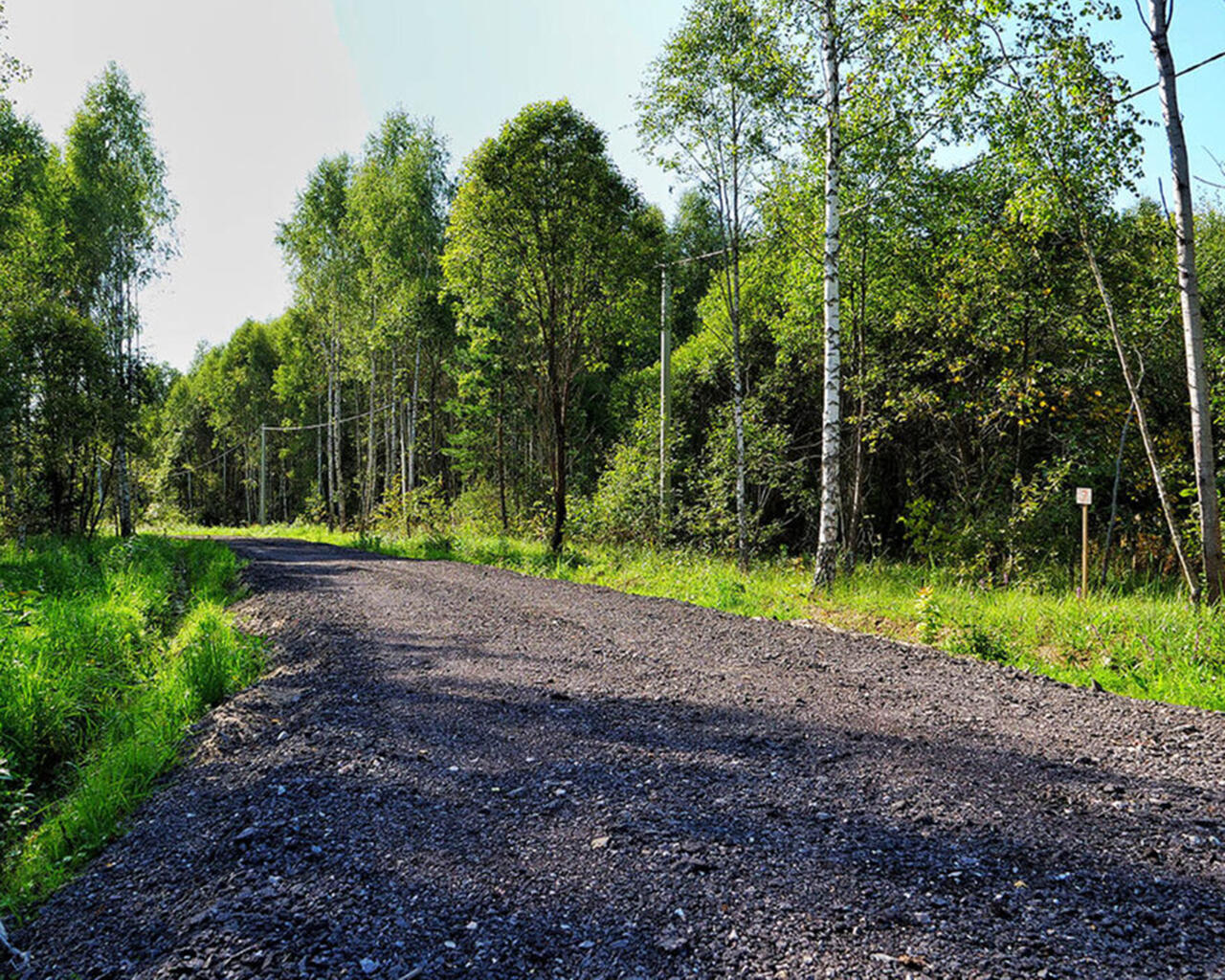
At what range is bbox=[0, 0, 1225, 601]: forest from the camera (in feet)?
27.0

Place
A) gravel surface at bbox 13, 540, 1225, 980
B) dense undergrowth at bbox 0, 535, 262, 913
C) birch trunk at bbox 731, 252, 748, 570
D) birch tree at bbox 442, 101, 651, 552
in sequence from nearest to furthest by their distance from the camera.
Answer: gravel surface at bbox 13, 540, 1225, 980 → dense undergrowth at bbox 0, 535, 262, 913 → birch tree at bbox 442, 101, 651, 552 → birch trunk at bbox 731, 252, 748, 570

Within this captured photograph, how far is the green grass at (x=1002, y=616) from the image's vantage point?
510 centimetres

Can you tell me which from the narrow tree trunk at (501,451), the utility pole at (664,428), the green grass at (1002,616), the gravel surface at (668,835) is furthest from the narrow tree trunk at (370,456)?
the gravel surface at (668,835)

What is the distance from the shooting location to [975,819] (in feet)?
9.19

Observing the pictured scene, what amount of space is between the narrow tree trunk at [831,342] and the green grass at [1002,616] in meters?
0.55

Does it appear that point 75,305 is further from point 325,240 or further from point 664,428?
point 664,428

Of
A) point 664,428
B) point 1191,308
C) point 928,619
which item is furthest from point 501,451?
point 1191,308

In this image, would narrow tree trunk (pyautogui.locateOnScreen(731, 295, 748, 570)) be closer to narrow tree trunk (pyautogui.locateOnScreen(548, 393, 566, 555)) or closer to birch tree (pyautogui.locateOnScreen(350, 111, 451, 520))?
narrow tree trunk (pyautogui.locateOnScreen(548, 393, 566, 555))

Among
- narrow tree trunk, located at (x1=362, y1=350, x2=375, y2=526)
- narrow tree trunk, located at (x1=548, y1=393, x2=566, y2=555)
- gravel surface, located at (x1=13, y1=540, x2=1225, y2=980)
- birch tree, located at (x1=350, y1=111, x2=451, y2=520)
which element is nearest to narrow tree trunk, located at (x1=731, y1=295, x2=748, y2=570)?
narrow tree trunk, located at (x1=548, y1=393, x2=566, y2=555)

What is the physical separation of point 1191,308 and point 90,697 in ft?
33.4

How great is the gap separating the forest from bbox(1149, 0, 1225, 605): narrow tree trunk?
0.03 meters

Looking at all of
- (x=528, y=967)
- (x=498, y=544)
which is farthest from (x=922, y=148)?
(x=528, y=967)

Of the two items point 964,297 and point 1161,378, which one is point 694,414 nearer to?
point 964,297

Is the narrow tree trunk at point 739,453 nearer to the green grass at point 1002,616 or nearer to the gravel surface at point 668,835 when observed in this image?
the green grass at point 1002,616
